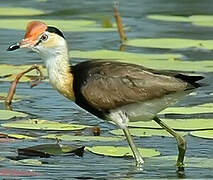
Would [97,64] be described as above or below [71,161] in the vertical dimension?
above

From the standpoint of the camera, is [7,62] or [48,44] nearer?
[48,44]

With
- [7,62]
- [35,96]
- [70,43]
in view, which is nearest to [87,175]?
[35,96]

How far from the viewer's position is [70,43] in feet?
44.0

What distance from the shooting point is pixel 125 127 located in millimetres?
8539

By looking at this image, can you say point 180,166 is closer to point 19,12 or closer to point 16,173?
point 16,173

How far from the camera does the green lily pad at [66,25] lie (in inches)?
544

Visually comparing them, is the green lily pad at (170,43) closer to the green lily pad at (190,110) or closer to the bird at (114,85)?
the green lily pad at (190,110)

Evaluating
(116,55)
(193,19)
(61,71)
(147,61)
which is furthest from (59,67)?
(193,19)

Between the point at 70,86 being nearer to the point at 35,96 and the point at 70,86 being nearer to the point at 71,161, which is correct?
the point at 71,161

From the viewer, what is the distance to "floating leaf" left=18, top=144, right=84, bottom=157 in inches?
334

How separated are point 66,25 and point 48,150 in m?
5.67

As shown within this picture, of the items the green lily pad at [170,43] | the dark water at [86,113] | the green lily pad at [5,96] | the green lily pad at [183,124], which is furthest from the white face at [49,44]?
the green lily pad at [170,43]

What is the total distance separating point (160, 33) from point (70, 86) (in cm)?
542

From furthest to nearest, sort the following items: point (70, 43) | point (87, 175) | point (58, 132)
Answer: point (70, 43), point (58, 132), point (87, 175)
